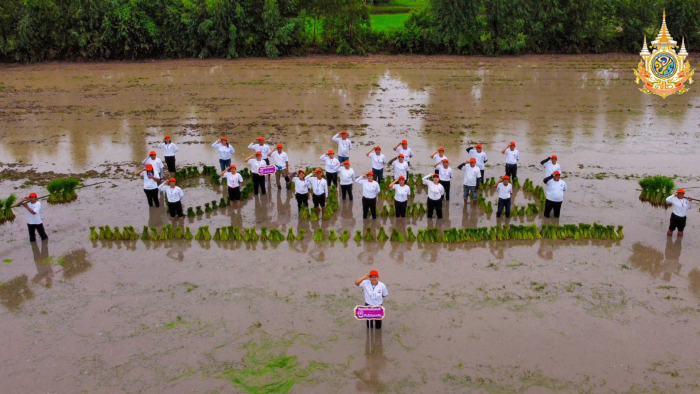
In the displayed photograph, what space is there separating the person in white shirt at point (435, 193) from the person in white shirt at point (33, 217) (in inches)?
349

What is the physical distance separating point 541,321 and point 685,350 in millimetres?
2177

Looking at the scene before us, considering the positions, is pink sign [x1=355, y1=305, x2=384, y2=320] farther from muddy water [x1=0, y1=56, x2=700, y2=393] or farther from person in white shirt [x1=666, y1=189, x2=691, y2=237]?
person in white shirt [x1=666, y1=189, x2=691, y2=237]

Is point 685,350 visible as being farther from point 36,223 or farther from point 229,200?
point 36,223

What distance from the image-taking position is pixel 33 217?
43.3ft

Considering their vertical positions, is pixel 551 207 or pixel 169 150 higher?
pixel 169 150

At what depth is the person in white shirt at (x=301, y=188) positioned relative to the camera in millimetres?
14760

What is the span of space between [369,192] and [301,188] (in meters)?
1.80

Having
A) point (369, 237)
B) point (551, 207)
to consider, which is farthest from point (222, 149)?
point (551, 207)

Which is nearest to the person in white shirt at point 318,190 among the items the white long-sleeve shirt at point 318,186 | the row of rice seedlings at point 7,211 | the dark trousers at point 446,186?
the white long-sleeve shirt at point 318,186

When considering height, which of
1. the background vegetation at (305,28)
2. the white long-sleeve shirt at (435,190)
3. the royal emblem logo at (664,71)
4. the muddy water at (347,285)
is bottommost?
the muddy water at (347,285)

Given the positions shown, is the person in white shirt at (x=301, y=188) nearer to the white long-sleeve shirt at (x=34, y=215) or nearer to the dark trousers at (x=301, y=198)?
the dark trousers at (x=301, y=198)

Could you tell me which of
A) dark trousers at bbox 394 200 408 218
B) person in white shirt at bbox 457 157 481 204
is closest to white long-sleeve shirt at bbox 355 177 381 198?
dark trousers at bbox 394 200 408 218

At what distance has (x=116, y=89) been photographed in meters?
28.9

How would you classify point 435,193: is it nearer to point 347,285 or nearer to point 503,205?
point 503,205
